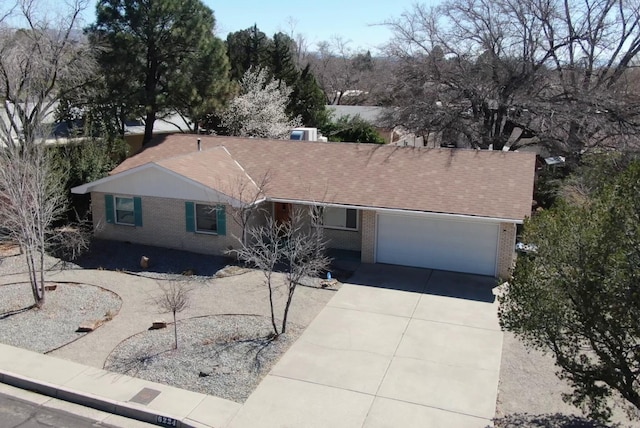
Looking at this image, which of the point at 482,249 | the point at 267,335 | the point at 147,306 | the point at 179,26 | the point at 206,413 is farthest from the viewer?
the point at 179,26

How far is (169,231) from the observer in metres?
19.7

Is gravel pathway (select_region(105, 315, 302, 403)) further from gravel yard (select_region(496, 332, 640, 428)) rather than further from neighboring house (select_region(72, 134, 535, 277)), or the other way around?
neighboring house (select_region(72, 134, 535, 277))

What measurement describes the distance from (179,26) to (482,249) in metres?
18.1

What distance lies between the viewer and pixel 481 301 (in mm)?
15586

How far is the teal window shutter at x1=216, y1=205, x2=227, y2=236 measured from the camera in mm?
18703

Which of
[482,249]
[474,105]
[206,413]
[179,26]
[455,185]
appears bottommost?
[206,413]

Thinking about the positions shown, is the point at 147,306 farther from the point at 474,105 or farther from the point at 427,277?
the point at 474,105

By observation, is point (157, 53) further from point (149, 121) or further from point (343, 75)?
point (343, 75)

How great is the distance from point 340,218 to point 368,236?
1.78 m

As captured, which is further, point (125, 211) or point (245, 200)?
point (125, 211)

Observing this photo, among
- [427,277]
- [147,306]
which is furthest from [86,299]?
[427,277]

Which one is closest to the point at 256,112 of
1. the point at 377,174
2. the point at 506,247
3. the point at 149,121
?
the point at 149,121

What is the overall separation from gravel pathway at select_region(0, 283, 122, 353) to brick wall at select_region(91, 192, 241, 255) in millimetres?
3785

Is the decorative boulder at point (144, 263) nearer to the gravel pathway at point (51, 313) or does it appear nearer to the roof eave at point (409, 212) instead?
the gravel pathway at point (51, 313)
